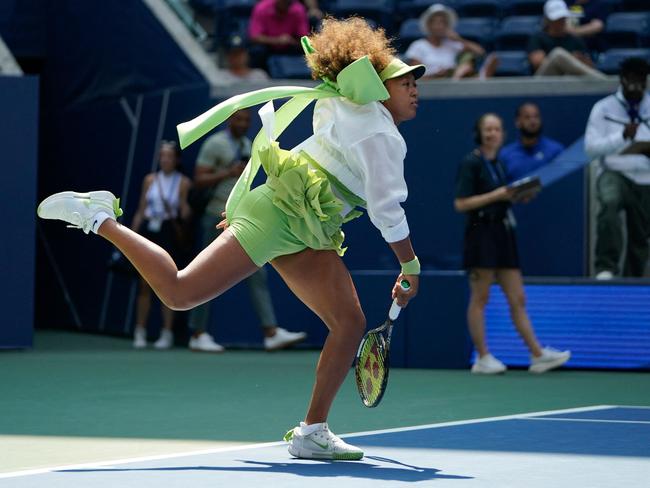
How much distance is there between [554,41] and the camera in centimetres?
1413

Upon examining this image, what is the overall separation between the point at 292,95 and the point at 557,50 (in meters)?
7.28

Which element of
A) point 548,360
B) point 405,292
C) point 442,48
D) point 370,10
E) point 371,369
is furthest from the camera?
point 370,10

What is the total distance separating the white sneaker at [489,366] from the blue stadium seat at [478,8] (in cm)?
559

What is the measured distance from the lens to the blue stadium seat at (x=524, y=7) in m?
15.5

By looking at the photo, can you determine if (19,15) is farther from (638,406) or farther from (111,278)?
(638,406)

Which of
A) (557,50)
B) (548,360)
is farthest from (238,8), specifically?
(548,360)

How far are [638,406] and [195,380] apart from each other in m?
3.33

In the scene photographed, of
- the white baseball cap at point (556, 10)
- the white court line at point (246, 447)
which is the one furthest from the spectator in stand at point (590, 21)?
the white court line at point (246, 447)

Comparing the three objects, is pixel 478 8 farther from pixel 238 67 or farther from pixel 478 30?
pixel 238 67

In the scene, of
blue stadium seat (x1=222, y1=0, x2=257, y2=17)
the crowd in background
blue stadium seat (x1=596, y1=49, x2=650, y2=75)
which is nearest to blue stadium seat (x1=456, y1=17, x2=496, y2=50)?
the crowd in background

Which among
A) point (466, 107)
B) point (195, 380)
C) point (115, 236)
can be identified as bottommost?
point (195, 380)

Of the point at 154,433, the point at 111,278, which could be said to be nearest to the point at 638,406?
the point at 154,433

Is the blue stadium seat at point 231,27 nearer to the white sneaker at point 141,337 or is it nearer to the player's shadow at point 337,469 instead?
the white sneaker at point 141,337

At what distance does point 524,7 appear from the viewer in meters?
15.6
